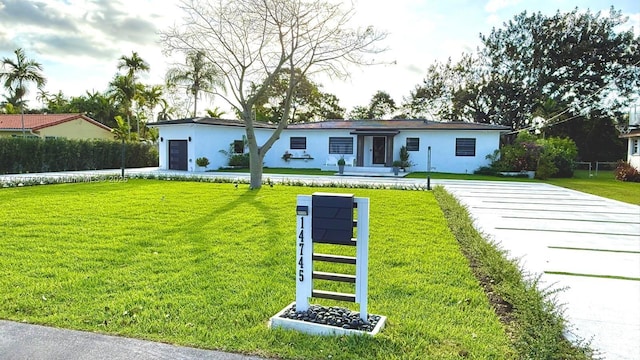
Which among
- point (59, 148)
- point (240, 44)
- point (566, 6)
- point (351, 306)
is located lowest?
Result: point (351, 306)

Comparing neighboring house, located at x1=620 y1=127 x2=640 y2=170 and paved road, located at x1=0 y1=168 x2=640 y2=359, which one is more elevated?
neighboring house, located at x1=620 y1=127 x2=640 y2=170

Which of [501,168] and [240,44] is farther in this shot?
[501,168]

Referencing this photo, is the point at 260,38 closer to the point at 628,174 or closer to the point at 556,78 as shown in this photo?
the point at 628,174

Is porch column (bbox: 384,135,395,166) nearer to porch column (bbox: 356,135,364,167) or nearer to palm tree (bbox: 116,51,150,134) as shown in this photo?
porch column (bbox: 356,135,364,167)

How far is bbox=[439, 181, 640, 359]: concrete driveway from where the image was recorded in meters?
3.63

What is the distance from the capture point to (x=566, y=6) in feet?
106

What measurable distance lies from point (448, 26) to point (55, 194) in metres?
12.8

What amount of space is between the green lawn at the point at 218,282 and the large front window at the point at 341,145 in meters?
18.2

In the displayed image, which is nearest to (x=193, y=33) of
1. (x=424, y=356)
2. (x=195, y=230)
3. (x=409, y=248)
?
(x=195, y=230)

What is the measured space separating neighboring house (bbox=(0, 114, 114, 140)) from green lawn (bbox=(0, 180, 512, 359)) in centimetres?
2264

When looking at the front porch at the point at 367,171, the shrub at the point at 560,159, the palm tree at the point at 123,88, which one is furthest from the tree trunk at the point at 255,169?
the palm tree at the point at 123,88

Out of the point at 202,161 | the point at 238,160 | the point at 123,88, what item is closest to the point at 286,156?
the point at 238,160

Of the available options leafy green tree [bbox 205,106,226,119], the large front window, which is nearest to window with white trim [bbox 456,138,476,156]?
the large front window

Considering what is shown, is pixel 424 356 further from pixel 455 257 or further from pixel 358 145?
pixel 358 145
